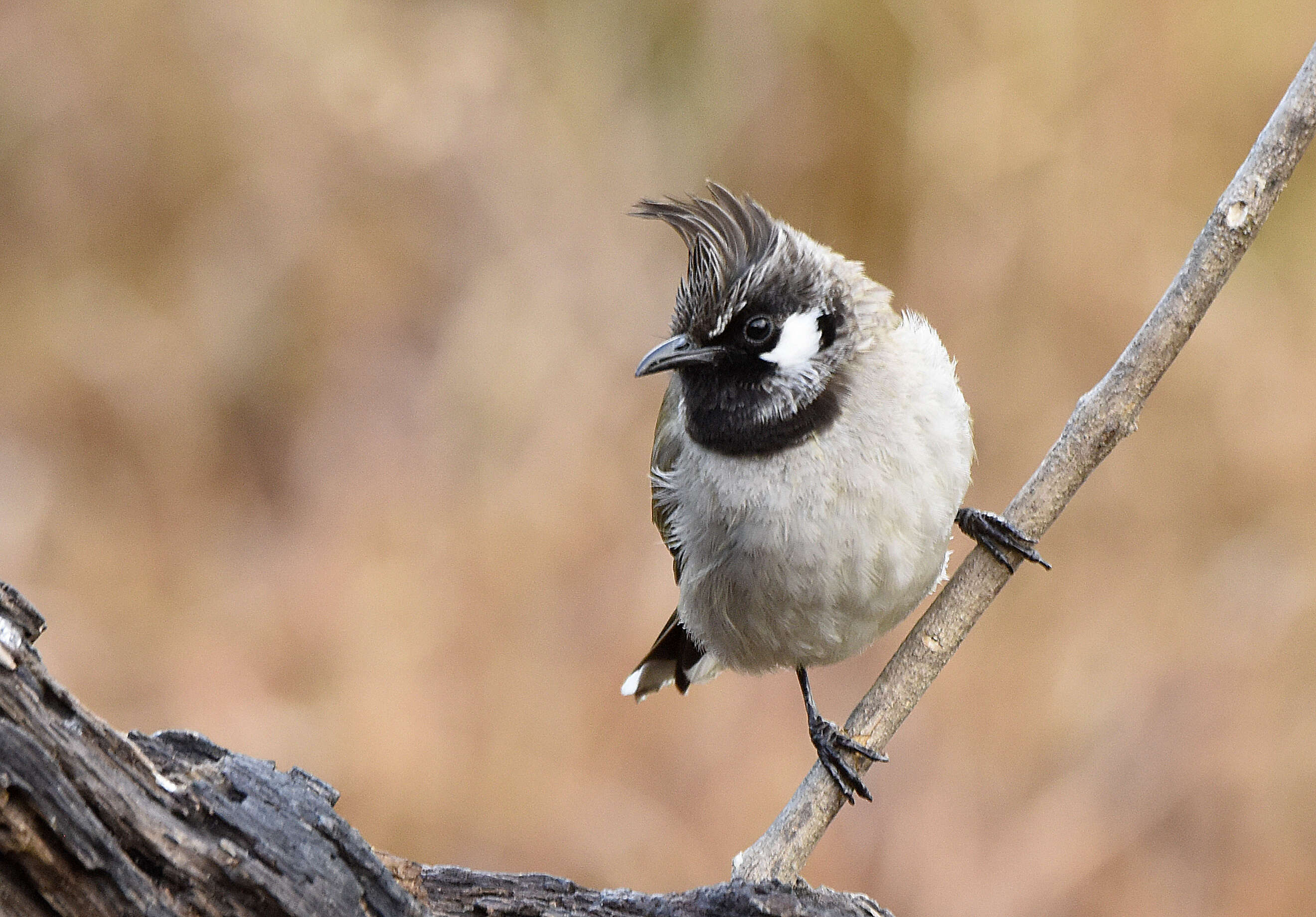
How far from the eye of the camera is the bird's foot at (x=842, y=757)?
131 inches

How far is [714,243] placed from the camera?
3.63 meters

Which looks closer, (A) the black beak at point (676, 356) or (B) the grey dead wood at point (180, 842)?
(B) the grey dead wood at point (180, 842)

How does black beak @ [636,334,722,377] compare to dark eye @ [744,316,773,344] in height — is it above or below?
below

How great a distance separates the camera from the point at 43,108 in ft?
23.8

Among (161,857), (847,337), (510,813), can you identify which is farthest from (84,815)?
(510,813)

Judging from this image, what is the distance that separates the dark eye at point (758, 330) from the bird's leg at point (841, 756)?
1.16 m

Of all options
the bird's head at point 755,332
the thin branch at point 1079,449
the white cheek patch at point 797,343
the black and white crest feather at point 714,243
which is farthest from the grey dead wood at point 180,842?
the black and white crest feather at point 714,243

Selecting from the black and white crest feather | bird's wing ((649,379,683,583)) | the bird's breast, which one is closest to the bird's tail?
bird's wing ((649,379,683,583))

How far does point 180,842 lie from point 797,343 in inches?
84.0

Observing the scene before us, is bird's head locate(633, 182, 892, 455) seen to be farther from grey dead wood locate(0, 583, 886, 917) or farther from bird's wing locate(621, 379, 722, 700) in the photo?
grey dead wood locate(0, 583, 886, 917)

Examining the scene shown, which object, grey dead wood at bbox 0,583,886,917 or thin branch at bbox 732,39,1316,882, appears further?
thin branch at bbox 732,39,1316,882

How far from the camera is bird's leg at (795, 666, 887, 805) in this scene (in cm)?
333

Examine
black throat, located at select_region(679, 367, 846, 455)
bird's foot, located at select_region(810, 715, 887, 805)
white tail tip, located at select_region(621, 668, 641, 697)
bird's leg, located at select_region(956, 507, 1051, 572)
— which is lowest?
Result: bird's foot, located at select_region(810, 715, 887, 805)

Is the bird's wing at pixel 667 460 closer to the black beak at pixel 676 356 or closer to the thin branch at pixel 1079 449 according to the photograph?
the black beak at pixel 676 356
